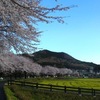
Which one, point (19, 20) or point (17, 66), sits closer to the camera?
point (19, 20)

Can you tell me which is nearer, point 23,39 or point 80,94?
point 23,39

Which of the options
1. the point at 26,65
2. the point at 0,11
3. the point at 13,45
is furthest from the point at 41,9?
the point at 26,65

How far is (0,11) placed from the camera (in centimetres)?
857

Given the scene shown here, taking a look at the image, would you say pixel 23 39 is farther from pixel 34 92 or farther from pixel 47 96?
pixel 34 92

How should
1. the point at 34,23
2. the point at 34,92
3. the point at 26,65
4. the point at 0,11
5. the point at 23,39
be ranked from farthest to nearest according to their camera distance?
the point at 26,65, the point at 34,92, the point at 23,39, the point at 34,23, the point at 0,11

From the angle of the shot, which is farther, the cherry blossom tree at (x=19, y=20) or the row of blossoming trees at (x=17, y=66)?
the row of blossoming trees at (x=17, y=66)

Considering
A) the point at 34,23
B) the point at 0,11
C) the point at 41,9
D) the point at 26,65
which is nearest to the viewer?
the point at 0,11

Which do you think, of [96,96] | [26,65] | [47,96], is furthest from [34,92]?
[26,65]

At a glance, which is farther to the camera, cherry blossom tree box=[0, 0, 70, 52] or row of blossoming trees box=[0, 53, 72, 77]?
row of blossoming trees box=[0, 53, 72, 77]

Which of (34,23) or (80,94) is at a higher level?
(34,23)

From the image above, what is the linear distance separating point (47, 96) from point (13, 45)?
29.1 metres

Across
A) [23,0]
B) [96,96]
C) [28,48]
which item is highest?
[23,0]

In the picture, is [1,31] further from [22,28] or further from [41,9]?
[41,9]

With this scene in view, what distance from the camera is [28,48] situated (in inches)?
533
